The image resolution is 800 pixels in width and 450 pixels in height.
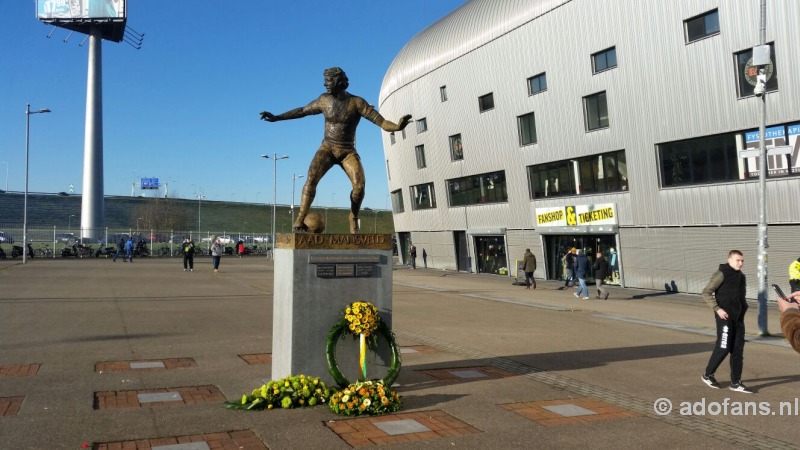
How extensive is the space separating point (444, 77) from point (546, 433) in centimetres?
3494

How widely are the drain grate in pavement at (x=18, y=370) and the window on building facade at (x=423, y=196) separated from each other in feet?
115

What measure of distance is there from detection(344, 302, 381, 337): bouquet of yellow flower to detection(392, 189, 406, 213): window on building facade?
41172 mm

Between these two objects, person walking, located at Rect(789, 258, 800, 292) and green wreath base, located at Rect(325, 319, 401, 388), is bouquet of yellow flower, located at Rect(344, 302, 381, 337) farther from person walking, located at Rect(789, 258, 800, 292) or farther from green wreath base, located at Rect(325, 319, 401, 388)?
person walking, located at Rect(789, 258, 800, 292)

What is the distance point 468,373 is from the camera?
9156 mm

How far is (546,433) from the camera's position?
6.24 metres

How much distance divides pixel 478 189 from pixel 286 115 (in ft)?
96.5

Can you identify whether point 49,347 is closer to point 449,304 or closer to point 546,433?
point 546,433

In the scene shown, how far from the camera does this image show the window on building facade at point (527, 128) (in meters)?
32.6

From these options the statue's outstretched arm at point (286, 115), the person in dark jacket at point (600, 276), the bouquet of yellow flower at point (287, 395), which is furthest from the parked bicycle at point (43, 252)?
the bouquet of yellow flower at point (287, 395)

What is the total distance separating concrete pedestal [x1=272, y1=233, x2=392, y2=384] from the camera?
25.4 ft

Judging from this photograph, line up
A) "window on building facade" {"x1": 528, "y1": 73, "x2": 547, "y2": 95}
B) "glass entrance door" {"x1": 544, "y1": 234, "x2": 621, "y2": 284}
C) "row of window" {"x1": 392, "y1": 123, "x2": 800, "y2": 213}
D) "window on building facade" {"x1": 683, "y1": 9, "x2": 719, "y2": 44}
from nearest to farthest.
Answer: "row of window" {"x1": 392, "y1": 123, "x2": 800, "y2": 213}, "window on building facade" {"x1": 683, "y1": 9, "x2": 719, "y2": 44}, "glass entrance door" {"x1": 544, "y1": 234, "x2": 621, "y2": 284}, "window on building facade" {"x1": 528, "y1": 73, "x2": 547, "y2": 95}

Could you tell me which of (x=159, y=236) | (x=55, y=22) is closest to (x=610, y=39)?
(x=159, y=236)

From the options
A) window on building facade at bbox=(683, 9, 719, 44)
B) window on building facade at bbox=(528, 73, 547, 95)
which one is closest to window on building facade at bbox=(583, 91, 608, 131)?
window on building facade at bbox=(528, 73, 547, 95)

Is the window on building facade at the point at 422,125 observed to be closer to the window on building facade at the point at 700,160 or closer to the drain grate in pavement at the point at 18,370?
the window on building facade at the point at 700,160
